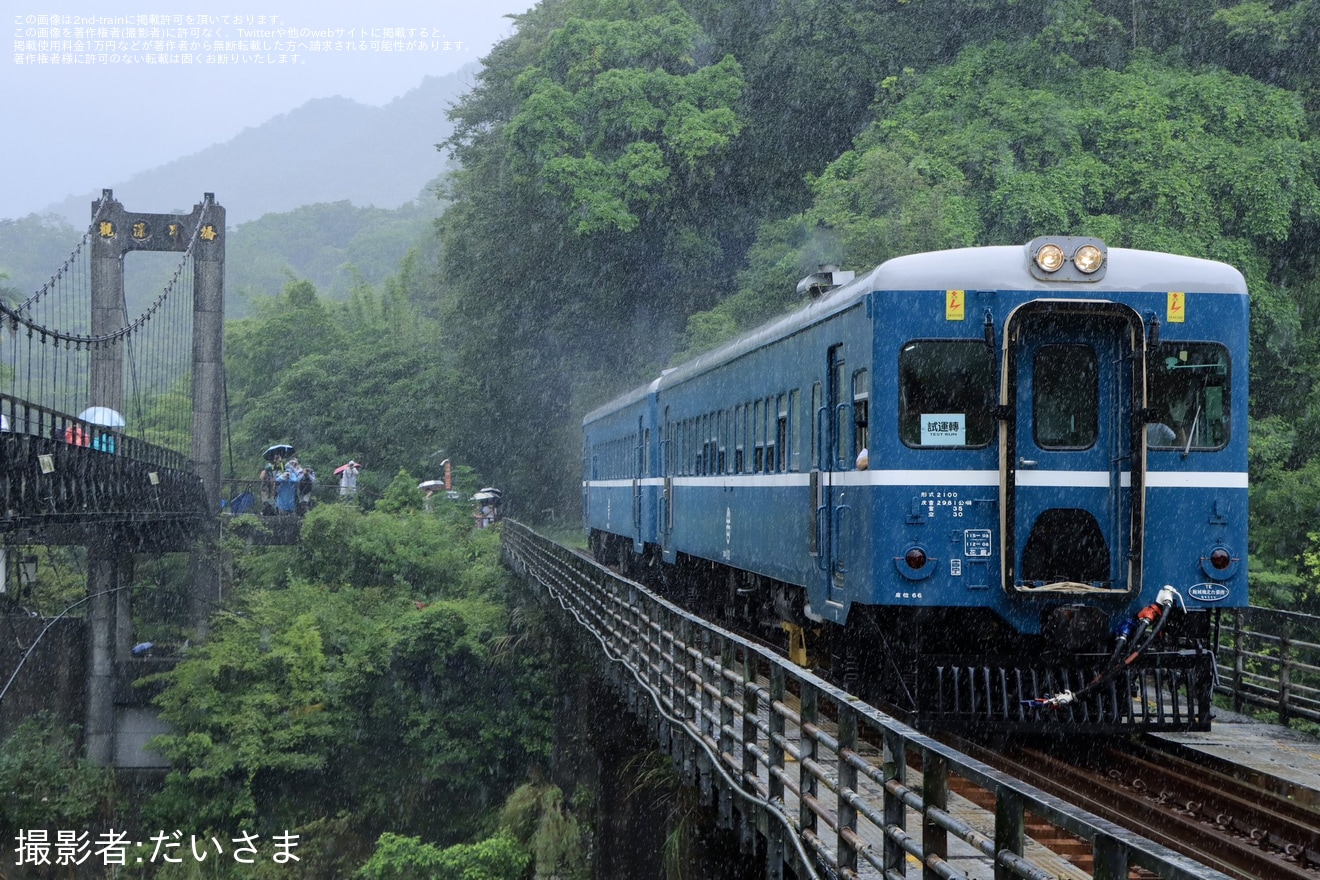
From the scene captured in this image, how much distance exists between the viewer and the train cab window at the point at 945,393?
892 centimetres

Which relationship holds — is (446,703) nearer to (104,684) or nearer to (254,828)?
(254,828)

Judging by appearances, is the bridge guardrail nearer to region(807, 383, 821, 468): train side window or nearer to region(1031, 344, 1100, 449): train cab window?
region(807, 383, 821, 468): train side window

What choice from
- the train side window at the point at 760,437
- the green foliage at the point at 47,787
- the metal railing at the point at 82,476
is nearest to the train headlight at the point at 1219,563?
the train side window at the point at 760,437

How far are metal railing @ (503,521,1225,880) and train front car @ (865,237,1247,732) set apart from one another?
979mm

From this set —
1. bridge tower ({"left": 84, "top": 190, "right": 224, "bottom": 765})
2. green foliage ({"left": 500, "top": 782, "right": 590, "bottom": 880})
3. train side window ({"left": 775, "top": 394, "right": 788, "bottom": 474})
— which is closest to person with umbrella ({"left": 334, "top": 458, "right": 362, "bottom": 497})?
bridge tower ({"left": 84, "top": 190, "right": 224, "bottom": 765})

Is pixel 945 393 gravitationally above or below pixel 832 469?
above

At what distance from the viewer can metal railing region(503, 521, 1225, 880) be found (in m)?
4.25

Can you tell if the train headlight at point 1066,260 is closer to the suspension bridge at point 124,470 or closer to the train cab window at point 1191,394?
the train cab window at point 1191,394

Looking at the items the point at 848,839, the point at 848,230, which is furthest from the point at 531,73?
the point at 848,839

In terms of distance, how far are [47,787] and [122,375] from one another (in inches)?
329

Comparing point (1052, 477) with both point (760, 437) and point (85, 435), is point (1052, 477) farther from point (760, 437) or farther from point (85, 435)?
Result: point (85, 435)

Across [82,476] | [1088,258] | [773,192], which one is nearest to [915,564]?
[1088,258]

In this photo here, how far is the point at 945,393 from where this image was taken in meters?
8.98

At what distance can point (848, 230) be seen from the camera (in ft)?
84.8
